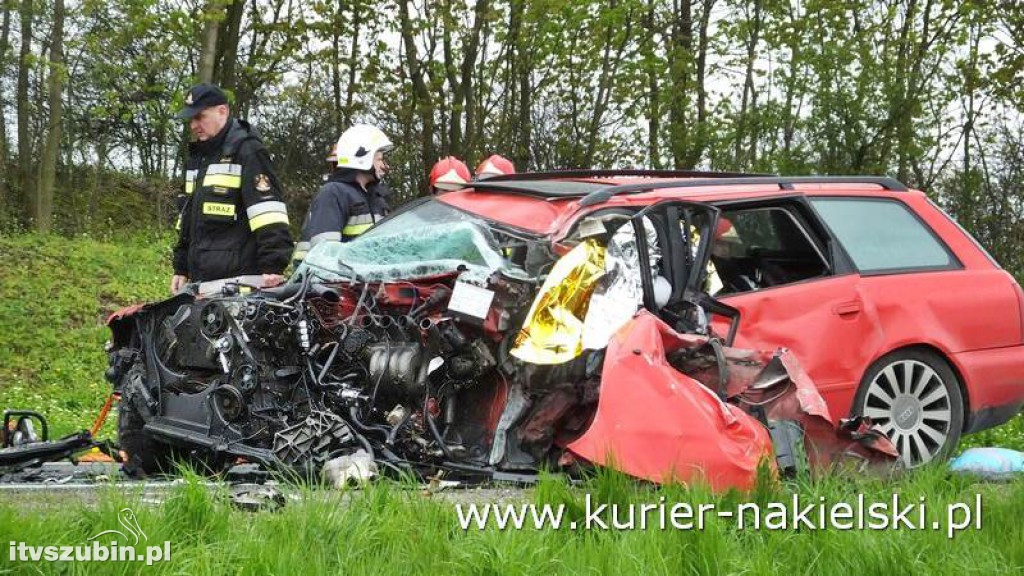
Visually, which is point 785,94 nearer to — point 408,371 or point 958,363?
point 958,363

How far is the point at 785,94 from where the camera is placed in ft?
59.6

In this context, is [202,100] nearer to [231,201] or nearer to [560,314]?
[231,201]

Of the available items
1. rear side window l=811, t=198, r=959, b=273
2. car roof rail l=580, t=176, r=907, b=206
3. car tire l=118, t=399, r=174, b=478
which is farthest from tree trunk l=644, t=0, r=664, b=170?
car tire l=118, t=399, r=174, b=478

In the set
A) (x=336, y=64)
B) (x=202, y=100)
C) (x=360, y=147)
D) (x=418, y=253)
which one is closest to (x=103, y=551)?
(x=418, y=253)

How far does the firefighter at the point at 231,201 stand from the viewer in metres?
5.99

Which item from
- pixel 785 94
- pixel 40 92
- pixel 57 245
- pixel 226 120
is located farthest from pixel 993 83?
pixel 40 92

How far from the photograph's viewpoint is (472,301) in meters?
4.68

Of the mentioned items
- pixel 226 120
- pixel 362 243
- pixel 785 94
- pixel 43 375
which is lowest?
pixel 43 375

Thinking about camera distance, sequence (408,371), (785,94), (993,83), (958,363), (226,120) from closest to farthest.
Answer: (408,371) → (958,363) → (226,120) → (785,94) → (993,83)

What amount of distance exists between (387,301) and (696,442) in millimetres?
1612

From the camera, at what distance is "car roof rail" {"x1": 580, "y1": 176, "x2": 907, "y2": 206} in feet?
16.6

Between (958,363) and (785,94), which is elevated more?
(785,94)

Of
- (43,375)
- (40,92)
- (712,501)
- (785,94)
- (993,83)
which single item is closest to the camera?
(712,501)

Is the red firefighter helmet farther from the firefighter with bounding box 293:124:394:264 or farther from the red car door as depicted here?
the red car door
